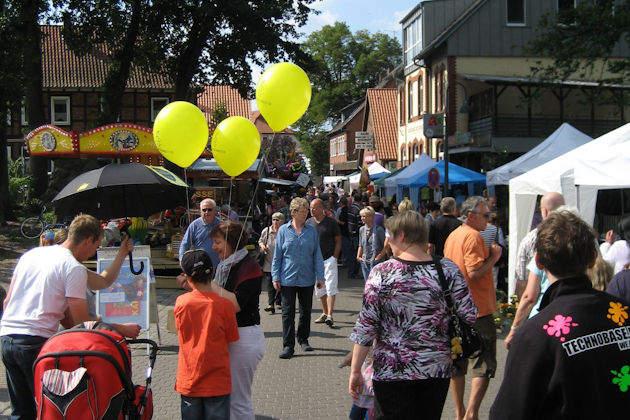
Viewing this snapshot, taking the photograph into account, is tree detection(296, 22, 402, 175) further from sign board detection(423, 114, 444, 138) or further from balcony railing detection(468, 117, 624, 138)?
sign board detection(423, 114, 444, 138)

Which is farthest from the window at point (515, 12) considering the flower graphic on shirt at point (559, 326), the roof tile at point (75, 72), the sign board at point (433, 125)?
the flower graphic on shirt at point (559, 326)

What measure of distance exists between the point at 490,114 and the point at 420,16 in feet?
27.7

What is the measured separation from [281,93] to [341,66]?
63875mm

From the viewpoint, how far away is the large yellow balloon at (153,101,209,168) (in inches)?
235

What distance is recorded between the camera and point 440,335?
3.50m

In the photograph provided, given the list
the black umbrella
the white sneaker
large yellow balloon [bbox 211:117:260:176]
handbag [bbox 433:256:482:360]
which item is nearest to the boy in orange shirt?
handbag [bbox 433:256:482:360]

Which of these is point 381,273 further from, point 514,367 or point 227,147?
point 227,147

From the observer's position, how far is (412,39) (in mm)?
35594

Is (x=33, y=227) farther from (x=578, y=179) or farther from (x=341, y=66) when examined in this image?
(x=341, y=66)

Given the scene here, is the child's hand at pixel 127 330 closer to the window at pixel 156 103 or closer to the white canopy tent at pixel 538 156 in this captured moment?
the white canopy tent at pixel 538 156

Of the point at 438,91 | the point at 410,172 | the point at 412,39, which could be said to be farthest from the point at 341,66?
the point at 410,172

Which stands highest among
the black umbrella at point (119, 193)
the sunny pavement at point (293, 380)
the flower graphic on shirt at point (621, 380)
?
the black umbrella at point (119, 193)

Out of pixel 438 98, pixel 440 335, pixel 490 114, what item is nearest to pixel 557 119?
pixel 490 114

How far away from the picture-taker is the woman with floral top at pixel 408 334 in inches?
136
